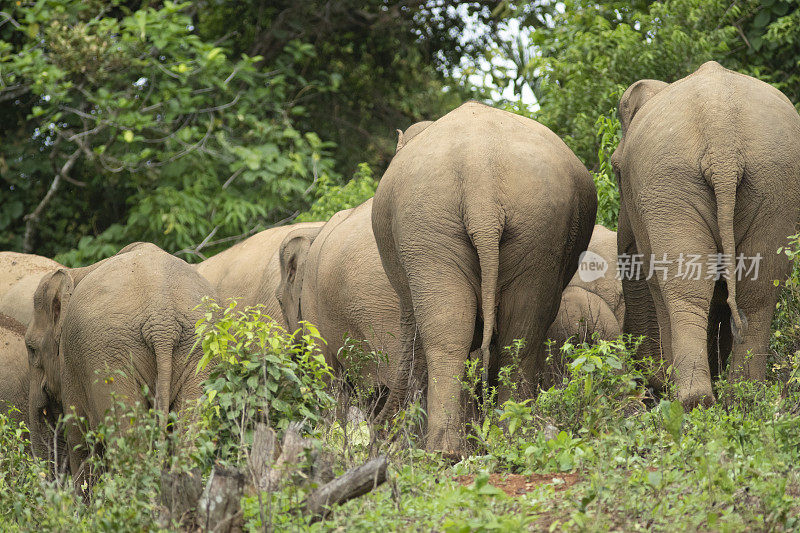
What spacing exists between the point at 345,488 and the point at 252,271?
6304mm

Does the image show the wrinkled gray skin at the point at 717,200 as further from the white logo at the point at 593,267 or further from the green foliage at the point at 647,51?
the green foliage at the point at 647,51

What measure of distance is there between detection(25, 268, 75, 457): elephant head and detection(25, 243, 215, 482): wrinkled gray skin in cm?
58

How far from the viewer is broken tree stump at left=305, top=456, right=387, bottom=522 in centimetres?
445

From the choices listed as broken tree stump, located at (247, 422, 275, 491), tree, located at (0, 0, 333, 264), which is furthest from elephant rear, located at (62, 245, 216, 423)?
tree, located at (0, 0, 333, 264)

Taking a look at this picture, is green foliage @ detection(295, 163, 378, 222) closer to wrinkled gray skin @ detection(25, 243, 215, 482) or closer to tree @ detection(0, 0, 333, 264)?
tree @ detection(0, 0, 333, 264)

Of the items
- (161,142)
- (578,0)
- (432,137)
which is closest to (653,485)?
(432,137)

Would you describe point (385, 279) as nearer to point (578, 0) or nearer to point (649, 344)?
point (649, 344)

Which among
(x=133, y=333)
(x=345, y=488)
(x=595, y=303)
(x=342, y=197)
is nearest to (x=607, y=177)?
(x=595, y=303)

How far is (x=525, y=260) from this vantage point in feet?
20.5

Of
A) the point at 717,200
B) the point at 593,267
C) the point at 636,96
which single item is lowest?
the point at 593,267

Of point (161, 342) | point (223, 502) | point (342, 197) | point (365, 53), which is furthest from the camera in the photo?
point (365, 53)

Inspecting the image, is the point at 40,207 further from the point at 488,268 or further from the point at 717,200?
the point at 717,200

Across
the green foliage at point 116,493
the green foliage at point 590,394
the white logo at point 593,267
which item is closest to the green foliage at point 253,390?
the green foliage at point 116,493

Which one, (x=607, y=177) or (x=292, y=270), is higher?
(x=607, y=177)
